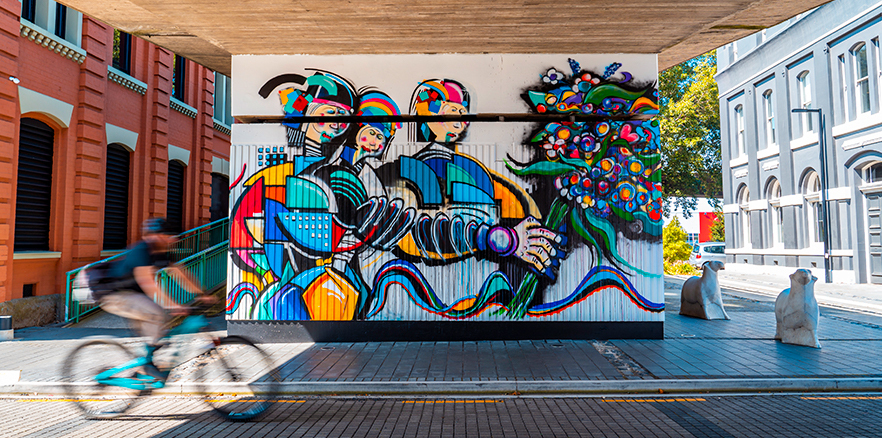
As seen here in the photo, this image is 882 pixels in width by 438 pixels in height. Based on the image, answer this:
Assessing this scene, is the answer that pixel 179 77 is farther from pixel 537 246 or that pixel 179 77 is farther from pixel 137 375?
pixel 137 375

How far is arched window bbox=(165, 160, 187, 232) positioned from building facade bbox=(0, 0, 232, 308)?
0.06 m

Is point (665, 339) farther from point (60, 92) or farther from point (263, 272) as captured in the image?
point (60, 92)

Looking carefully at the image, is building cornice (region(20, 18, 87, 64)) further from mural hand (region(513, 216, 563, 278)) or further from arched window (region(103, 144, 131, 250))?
mural hand (region(513, 216, 563, 278))

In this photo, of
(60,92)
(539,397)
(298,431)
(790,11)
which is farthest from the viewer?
(60,92)

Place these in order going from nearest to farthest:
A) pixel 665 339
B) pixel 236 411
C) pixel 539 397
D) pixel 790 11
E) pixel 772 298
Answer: pixel 236 411 < pixel 539 397 < pixel 790 11 < pixel 665 339 < pixel 772 298

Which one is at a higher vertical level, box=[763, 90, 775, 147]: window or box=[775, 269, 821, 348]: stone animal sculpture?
box=[763, 90, 775, 147]: window

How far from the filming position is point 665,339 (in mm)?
8867

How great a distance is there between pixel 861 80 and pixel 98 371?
84.5 ft

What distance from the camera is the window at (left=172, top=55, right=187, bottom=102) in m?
16.5

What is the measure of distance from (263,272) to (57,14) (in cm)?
829

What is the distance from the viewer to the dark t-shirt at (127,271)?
5.32m

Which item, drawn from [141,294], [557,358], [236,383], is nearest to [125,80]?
[141,294]

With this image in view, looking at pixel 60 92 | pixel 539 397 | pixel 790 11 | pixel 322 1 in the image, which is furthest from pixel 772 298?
pixel 60 92

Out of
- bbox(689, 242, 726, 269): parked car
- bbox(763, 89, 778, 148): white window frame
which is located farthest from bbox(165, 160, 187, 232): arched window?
bbox(689, 242, 726, 269): parked car
